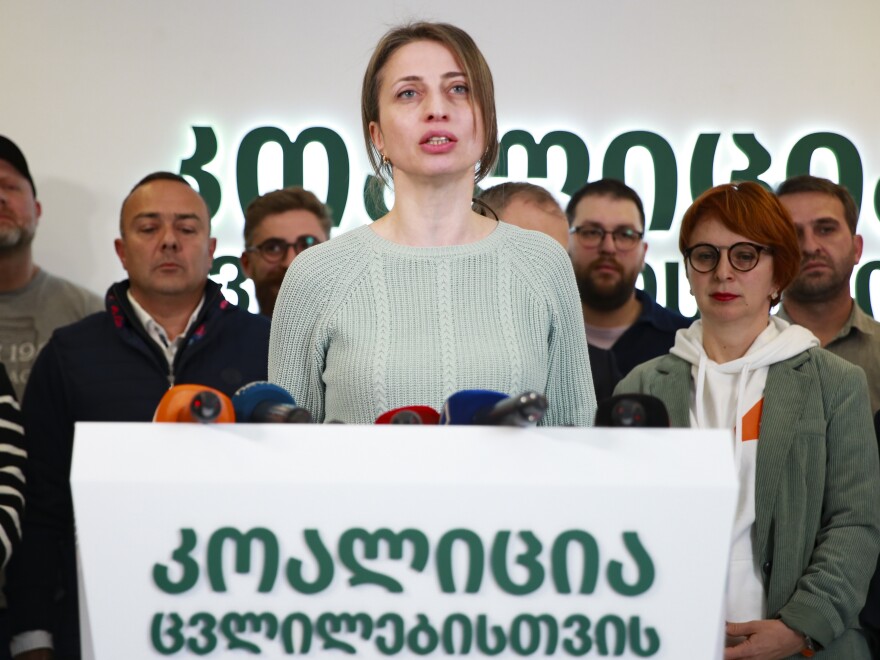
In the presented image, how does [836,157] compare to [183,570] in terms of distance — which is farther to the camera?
[836,157]

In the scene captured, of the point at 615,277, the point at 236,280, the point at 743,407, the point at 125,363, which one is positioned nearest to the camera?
the point at 743,407

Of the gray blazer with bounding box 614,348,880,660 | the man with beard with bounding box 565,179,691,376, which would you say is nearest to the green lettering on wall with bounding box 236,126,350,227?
the man with beard with bounding box 565,179,691,376

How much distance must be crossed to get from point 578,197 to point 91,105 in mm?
2029

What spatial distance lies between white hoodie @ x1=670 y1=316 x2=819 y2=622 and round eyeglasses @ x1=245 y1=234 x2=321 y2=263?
4.81 ft

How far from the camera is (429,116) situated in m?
1.60

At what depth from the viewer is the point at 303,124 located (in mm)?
4633

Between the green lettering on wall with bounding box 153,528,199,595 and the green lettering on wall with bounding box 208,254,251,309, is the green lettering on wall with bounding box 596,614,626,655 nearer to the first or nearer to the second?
the green lettering on wall with bounding box 153,528,199,595

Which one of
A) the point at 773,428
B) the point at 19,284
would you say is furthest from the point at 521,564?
the point at 19,284

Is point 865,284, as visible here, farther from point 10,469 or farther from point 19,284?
point 10,469

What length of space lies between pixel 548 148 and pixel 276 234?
136 cm

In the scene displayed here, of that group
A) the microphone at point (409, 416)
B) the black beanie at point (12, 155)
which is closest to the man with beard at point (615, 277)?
the black beanie at point (12, 155)

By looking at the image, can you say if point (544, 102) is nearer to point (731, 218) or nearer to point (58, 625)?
point (731, 218)

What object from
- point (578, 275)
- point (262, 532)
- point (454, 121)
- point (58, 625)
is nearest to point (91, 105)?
point (578, 275)

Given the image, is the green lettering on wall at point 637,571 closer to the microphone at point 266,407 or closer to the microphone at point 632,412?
the microphone at point 632,412
